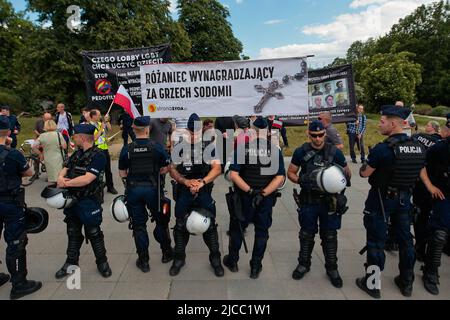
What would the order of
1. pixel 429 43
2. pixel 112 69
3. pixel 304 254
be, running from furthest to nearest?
pixel 429 43 → pixel 112 69 → pixel 304 254

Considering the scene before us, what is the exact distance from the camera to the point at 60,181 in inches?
140

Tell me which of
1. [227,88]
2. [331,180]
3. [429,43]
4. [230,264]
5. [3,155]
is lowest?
[230,264]

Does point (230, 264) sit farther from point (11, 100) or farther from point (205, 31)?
point (205, 31)

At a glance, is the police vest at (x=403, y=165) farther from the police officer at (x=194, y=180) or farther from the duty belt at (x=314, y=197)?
the police officer at (x=194, y=180)

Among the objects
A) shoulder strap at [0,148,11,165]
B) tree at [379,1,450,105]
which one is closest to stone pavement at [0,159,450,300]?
shoulder strap at [0,148,11,165]

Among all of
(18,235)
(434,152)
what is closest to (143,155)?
(18,235)

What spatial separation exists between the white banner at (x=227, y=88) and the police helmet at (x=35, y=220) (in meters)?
2.72

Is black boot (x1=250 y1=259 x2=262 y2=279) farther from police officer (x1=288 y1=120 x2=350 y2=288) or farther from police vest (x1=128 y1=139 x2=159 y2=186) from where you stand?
police vest (x1=128 y1=139 x2=159 y2=186)

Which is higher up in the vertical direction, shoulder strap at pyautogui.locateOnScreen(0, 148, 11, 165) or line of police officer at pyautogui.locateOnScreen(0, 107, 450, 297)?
shoulder strap at pyautogui.locateOnScreen(0, 148, 11, 165)

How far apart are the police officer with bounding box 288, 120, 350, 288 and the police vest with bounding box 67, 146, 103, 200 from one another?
7.86ft

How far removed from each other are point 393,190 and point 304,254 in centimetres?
125

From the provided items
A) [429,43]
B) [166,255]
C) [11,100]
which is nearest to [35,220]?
[166,255]

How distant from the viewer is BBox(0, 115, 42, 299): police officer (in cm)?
341

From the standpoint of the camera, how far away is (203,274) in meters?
3.96
